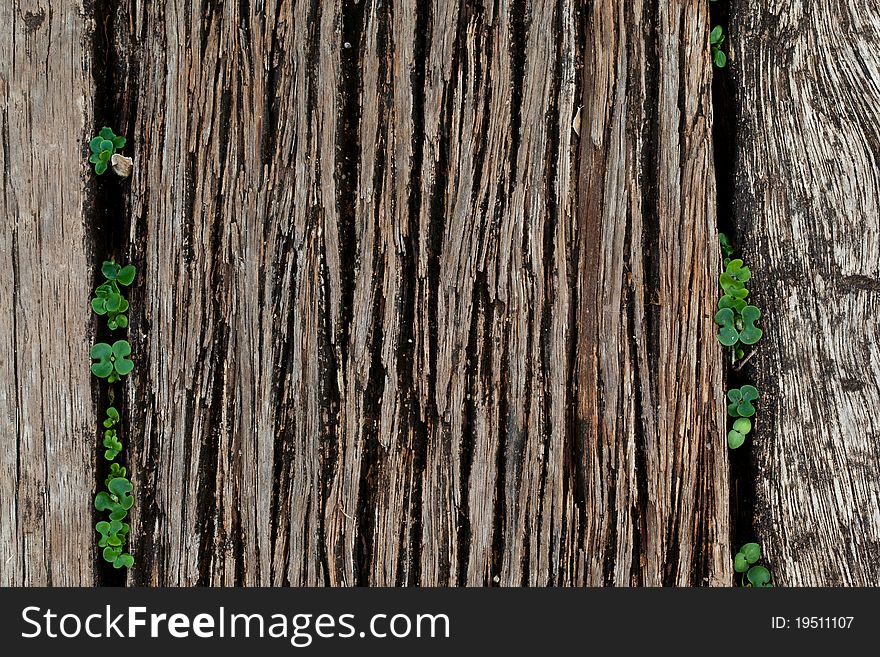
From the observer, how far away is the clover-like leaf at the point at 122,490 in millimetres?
952

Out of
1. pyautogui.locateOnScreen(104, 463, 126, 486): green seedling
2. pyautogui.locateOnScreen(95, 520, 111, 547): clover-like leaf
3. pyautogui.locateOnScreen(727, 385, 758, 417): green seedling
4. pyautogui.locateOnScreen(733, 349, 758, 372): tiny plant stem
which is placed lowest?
pyautogui.locateOnScreen(95, 520, 111, 547): clover-like leaf

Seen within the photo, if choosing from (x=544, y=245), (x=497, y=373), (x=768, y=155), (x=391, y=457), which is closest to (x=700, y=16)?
(x=768, y=155)

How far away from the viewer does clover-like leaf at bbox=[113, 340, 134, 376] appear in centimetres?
96

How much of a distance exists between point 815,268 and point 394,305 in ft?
2.00

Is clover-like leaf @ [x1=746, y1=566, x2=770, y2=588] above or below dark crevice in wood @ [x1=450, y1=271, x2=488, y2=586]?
below

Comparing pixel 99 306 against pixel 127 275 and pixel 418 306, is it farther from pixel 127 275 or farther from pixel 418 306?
pixel 418 306

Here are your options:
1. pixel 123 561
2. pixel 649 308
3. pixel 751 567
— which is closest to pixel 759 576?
pixel 751 567

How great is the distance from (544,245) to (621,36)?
0.32 meters

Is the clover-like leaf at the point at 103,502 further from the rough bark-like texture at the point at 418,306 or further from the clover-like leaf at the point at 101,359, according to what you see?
the clover-like leaf at the point at 101,359

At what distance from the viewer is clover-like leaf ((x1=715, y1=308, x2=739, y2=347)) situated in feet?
3.16

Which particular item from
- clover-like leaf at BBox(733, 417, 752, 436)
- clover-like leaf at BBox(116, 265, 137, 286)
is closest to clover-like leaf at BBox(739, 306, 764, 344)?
clover-like leaf at BBox(733, 417, 752, 436)

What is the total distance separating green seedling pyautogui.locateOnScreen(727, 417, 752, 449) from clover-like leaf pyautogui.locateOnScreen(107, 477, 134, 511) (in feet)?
2.88

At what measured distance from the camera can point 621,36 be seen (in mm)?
963

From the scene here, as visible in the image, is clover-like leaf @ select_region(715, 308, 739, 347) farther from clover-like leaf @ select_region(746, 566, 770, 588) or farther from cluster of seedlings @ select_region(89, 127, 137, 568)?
cluster of seedlings @ select_region(89, 127, 137, 568)
